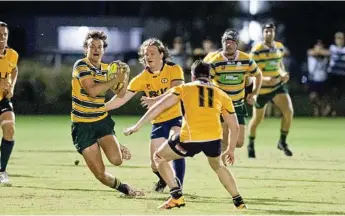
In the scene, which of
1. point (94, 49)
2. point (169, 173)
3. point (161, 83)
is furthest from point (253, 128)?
point (169, 173)

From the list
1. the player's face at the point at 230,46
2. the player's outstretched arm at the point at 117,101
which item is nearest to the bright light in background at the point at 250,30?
the player's face at the point at 230,46

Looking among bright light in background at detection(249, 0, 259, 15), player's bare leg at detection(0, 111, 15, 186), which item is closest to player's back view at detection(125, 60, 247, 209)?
player's bare leg at detection(0, 111, 15, 186)

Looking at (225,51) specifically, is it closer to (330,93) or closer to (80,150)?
(80,150)

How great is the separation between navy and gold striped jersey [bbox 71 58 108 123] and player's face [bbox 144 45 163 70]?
506 mm

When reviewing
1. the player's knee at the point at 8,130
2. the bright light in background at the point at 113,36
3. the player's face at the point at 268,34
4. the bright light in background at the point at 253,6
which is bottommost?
the bright light in background at the point at 113,36

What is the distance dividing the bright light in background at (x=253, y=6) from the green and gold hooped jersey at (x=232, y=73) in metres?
20.8

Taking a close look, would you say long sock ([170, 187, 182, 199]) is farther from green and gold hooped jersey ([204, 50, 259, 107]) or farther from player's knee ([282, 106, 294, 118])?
player's knee ([282, 106, 294, 118])

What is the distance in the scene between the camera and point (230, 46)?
587 inches

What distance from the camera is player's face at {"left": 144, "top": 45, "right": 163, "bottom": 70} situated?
39.6ft

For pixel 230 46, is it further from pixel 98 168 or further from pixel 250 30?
pixel 250 30

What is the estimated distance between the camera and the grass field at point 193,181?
36.4ft

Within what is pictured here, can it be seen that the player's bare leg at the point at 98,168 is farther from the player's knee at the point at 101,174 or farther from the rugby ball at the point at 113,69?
the rugby ball at the point at 113,69

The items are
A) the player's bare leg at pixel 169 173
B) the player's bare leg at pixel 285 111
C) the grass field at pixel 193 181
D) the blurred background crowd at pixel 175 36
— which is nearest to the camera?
the player's bare leg at pixel 169 173

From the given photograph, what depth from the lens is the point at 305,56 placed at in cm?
3625
